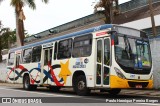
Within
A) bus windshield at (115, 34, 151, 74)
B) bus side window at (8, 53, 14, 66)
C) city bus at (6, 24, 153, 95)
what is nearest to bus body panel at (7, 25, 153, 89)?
city bus at (6, 24, 153, 95)

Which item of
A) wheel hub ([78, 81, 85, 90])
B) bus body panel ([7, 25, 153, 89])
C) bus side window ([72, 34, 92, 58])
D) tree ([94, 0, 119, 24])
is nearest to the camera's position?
bus body panel ([7, 25, 153, 89])

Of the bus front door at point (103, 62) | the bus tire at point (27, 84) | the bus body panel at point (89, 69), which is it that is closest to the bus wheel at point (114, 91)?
the bus body panel at point (89, 69)

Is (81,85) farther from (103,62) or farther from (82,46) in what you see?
(103,62)

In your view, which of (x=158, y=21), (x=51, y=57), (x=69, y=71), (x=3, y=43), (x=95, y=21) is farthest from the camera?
(x=3, y=43)

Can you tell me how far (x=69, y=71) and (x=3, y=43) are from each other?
123 feet

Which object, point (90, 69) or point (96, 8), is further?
point (96, 8)

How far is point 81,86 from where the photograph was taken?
54.0 feet

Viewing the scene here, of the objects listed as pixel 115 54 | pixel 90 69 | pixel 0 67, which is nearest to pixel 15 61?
pixel 90 69

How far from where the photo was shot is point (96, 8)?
23.9m

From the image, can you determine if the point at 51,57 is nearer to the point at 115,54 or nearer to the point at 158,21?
the point at 115,54

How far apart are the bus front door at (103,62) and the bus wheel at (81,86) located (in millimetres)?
1072

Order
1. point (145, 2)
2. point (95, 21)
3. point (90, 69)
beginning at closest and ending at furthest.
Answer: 1. point (90, 69)
2. point (145, 2)
3. point (95, 21)

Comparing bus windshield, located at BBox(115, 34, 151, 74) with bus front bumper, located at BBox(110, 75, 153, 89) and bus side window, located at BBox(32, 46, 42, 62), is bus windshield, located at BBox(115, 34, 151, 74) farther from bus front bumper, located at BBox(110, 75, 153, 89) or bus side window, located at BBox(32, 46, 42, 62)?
bus side window, located at BBox(32, 46, 42, 62)

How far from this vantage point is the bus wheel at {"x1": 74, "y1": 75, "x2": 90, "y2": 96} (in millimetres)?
16125
